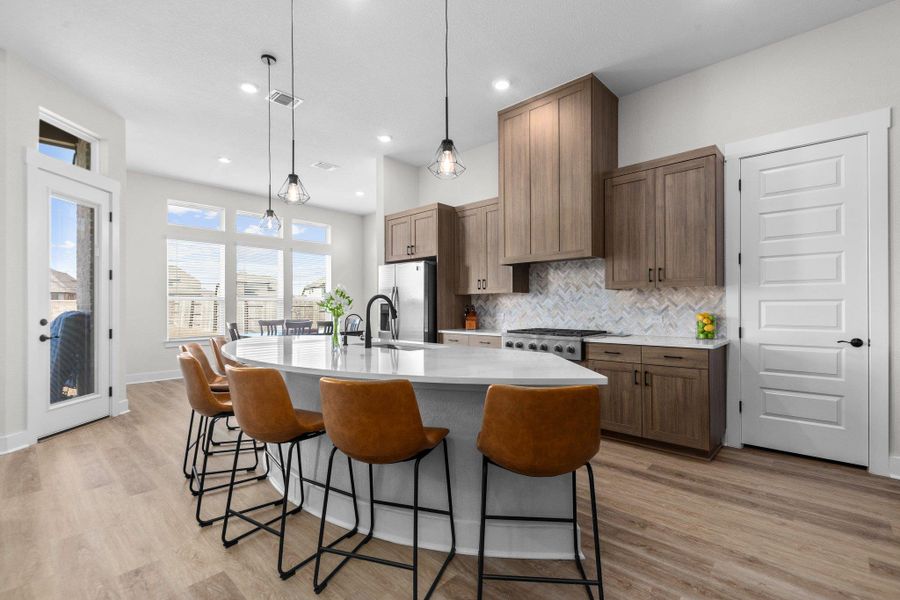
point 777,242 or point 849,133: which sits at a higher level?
point 849,133

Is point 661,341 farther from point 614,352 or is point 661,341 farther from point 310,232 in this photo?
point 310,232

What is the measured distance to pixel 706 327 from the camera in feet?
11.4

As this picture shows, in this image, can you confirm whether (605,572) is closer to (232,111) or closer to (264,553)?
(264,553)

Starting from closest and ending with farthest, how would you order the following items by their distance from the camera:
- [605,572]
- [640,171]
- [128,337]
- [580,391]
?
[580,391] < [605,572] < [640,171] < [128,337]

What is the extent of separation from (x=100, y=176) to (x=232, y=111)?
58.9 inches

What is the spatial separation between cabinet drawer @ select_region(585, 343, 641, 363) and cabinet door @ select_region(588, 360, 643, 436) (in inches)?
1.5

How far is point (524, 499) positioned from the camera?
77.0 inches

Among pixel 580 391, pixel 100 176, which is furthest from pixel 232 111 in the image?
pixel 580 391

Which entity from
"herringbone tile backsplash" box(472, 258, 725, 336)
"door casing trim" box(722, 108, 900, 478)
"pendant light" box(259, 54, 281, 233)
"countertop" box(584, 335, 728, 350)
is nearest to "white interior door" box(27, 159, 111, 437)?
"pendant light" box(259, 54, 281, 233)

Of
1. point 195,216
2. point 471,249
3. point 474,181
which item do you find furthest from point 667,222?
point 195,216

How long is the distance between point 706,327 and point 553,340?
123 centimetres

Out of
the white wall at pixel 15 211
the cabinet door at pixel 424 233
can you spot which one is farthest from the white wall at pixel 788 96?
the white wall at pixel 15 211

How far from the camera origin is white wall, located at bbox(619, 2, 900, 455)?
2879 millimetres

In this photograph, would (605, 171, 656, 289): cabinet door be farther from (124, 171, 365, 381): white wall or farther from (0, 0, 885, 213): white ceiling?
(124, 171, 365, 381): white wall
